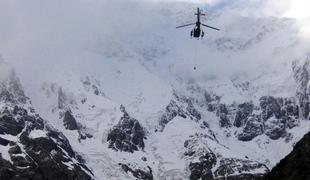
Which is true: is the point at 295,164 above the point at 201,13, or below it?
below

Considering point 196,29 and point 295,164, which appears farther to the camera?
point 295,164

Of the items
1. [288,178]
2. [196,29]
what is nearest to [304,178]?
[288,178]

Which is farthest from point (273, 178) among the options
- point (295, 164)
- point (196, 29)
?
point (196, 29)

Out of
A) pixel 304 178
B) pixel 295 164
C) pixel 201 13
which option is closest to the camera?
pixel 201 13

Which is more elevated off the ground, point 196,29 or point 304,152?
point 196,29

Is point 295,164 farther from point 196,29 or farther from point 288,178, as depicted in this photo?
point 196,29

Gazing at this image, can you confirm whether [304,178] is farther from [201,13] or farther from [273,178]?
[201,13]

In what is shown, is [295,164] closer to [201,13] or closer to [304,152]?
[304,152]

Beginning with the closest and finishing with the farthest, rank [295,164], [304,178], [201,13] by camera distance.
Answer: [201,13] < [304,178] < [295,164]

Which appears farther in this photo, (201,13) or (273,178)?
(273,178)
